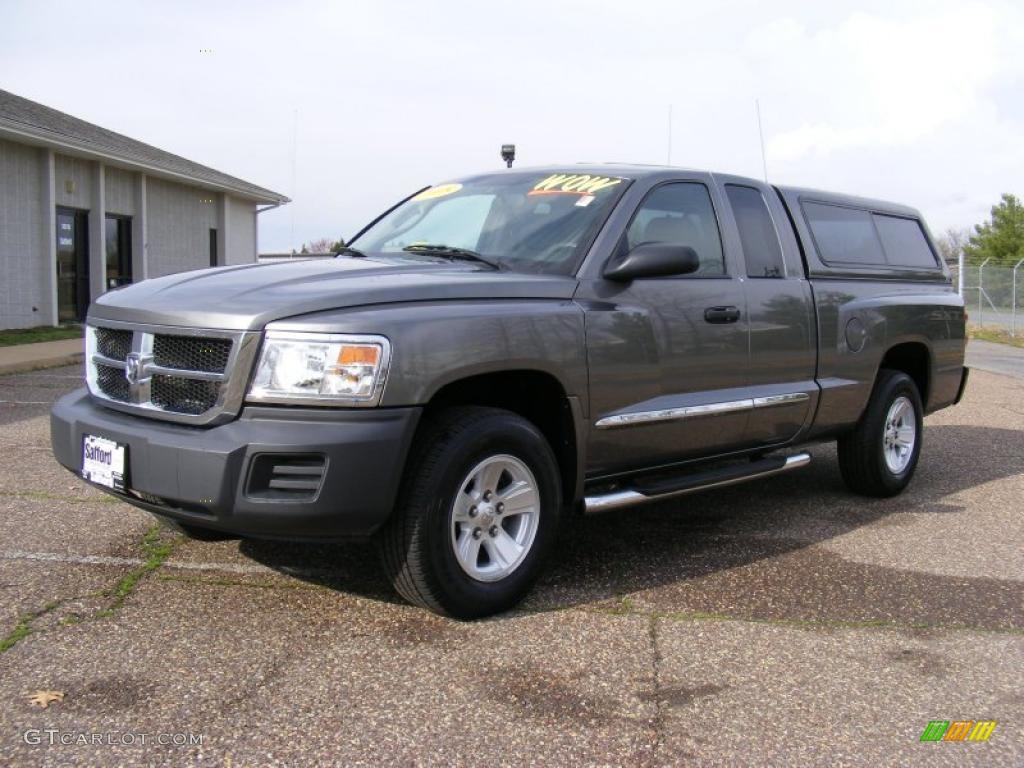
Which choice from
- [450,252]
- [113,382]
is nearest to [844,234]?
[450,252]

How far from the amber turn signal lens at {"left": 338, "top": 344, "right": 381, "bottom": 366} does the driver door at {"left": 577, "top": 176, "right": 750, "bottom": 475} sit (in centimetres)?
108

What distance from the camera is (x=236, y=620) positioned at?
3.69 metres

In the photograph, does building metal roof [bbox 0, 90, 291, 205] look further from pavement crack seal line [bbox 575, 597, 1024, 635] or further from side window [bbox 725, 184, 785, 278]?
pavement crack seal line [bbox 575, 597, 1024, 635]

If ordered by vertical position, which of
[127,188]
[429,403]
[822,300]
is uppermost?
[127,188]

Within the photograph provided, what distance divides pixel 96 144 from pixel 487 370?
15.7 m

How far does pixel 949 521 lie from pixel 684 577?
2158 millimetres

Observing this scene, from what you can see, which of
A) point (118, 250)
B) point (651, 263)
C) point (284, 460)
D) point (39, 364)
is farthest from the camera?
point (118, 250)

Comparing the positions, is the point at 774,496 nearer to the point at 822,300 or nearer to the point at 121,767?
the point at 822,300

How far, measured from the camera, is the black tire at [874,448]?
603cm

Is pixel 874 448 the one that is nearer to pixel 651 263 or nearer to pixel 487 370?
pixel 651 263

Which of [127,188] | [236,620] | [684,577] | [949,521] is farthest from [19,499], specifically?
[127,188]

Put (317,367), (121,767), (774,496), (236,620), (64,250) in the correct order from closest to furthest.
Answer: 1. (121,767)
2. (317,367)
3. (236,620)
4. (774,496)
5. (64,250)

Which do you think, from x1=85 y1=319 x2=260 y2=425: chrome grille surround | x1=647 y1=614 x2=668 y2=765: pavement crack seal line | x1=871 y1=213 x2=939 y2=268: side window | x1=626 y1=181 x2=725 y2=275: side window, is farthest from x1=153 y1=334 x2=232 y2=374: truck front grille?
x1=871 y1=213 x2=939 y2=268: side window

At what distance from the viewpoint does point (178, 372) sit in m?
3.54
